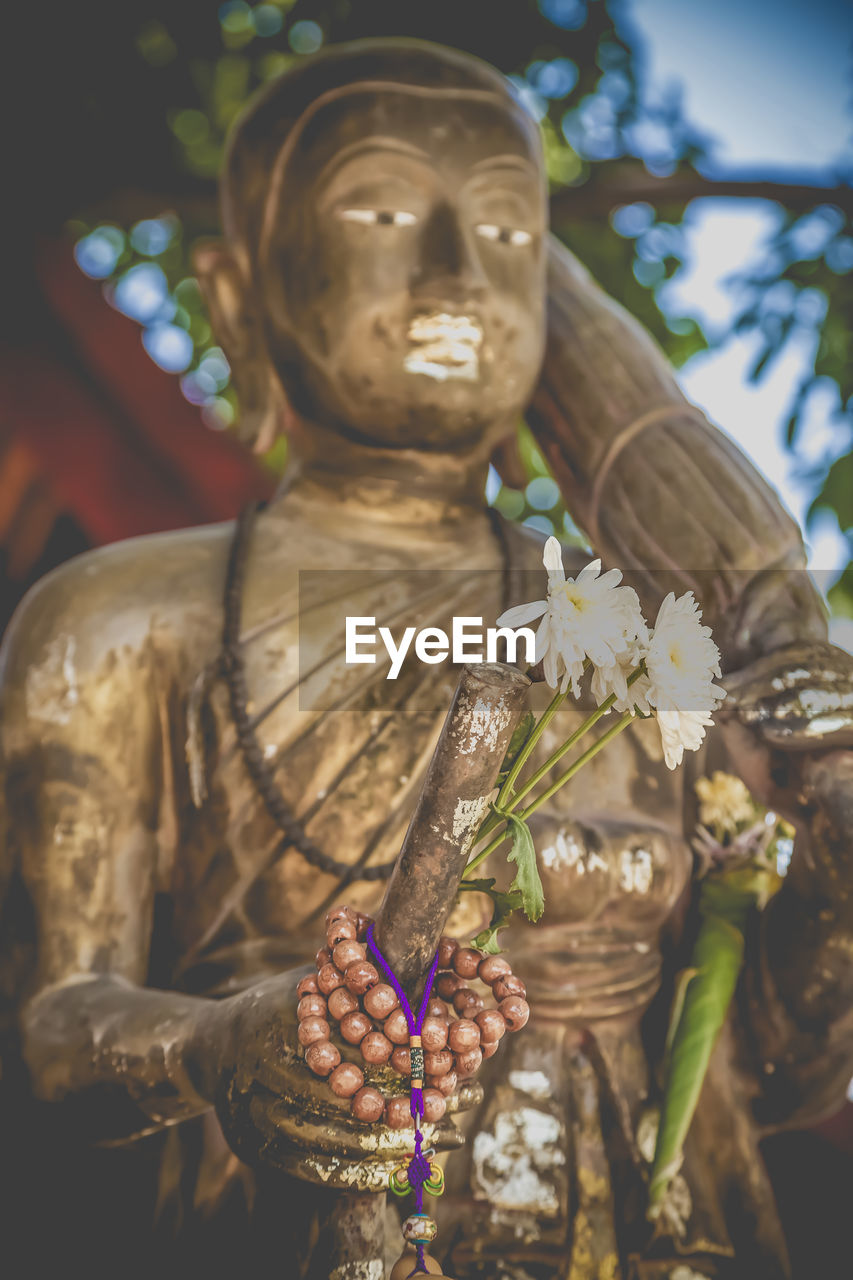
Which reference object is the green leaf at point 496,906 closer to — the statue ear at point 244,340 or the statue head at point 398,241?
the statue head at point 398,241

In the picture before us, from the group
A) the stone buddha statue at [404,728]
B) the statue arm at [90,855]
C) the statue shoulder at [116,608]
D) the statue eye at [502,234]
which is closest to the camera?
the statue arm at [90,855]

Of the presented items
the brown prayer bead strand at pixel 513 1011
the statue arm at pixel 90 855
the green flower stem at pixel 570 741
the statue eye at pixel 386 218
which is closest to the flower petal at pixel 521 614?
the green flower stem at pixel 570 741

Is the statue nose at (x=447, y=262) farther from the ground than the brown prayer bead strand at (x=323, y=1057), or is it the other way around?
the statue nose at (x=447, y=262)

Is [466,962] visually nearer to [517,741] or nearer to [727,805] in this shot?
[517,741]

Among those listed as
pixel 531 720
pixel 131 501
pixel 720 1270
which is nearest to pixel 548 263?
pixel 131 501

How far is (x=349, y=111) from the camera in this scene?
2625 millimetres

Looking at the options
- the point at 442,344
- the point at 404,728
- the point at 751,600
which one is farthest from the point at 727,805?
the point at 442,344

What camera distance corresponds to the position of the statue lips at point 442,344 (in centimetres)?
249

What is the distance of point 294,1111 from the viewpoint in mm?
1549

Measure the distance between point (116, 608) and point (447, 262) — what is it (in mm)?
852

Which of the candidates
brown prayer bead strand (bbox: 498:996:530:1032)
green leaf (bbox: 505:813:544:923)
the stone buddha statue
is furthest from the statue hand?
green leaf (bbox: 505:813:544:923)

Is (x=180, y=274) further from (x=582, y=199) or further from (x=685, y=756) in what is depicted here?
(x=685, y=756)

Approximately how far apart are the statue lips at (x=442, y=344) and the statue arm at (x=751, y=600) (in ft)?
1.01

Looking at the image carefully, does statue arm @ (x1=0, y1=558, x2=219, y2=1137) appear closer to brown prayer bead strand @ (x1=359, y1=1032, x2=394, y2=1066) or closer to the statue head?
brown prayer bead strand @ (x1=359, y1=1032, x2=394, y2=1066)
